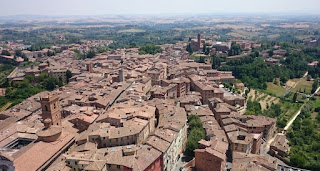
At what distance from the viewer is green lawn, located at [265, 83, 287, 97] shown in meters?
59.7

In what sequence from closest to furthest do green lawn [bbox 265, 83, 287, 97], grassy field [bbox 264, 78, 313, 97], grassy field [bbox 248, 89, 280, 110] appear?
grassy field [bbox 248, 89, 280, 110], green lawn [bbox 265, 83, 287, 97], grassy field [bbox 264, 78, 313, 97]

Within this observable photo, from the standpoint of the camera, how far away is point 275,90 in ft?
202

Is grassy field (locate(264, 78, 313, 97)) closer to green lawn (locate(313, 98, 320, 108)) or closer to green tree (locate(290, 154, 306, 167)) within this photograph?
green lawn (locate(313, 98, 320, 108))

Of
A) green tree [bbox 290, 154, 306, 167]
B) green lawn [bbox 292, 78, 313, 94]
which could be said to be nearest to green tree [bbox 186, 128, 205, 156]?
green tree [bbox 290, 154, 306, 167]

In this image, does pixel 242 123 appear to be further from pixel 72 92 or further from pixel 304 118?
pixel 72 92

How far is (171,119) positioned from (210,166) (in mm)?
7712

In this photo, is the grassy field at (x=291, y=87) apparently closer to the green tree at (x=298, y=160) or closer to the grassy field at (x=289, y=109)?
the grassy field at (x=289, y=109)

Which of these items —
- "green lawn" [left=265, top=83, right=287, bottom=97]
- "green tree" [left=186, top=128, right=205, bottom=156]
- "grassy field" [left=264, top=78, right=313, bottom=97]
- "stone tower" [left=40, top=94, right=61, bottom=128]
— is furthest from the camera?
"grassy field" [left=264, top=78, right=313, bottom=97]

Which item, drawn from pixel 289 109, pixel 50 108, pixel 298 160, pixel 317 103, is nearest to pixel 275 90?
pixel 317 103

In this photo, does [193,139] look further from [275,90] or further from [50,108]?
[275,90]

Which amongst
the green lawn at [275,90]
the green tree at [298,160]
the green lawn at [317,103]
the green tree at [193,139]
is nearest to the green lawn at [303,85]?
the green lawn at [275,90]

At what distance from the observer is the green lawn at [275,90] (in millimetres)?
59713

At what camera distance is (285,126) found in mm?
43625

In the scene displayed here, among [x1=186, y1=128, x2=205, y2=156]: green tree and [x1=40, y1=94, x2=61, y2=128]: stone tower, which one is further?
[x1=40, y1=94, x2=61, y2=128]: stone tower
